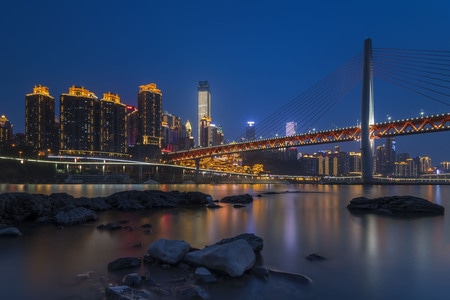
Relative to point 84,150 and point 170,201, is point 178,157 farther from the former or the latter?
point 170,201

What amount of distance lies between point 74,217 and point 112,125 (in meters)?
142

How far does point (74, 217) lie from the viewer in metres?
12.6

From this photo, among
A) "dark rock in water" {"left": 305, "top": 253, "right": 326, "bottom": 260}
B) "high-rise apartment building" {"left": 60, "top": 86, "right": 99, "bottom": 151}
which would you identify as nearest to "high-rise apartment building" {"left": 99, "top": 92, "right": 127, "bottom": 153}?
"high-rise apartment building" {"left": 60, "top": 86, "right": 99, "bottom": 151}

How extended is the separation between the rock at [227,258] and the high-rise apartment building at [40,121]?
150959mm

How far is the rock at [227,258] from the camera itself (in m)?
5.90

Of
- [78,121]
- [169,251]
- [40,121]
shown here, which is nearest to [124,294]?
[169,251]

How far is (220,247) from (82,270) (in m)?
2.79

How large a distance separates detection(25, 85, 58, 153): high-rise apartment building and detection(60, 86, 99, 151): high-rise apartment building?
11.2 meters

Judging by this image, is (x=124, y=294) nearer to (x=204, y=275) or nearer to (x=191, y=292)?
(x=191, y=292)

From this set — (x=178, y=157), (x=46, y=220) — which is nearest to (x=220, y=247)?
(x=46, y=220)

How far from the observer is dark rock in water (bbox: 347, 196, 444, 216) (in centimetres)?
1780

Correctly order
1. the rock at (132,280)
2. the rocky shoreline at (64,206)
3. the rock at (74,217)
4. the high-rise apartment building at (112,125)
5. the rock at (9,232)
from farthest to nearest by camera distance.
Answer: the high-rise apartment building at (112,125) → the rocky shoreline at (64,206) → the rock at (74,217) → the rock at (9,232) → the rock at (132,280)

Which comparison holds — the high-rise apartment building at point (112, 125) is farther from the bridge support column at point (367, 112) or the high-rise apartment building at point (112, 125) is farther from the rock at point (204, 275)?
the rock at point (204, 275)

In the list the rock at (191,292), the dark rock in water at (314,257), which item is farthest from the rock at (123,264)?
the dark rock in water at (314,257)
